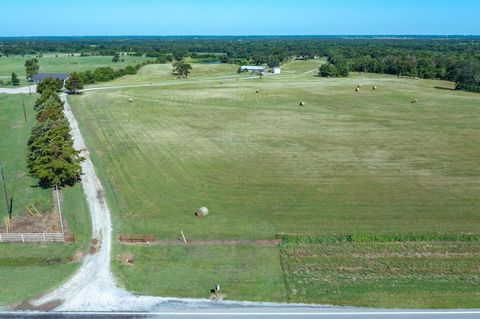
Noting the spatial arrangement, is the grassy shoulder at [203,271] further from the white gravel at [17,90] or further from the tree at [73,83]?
the white gravel at [17,90]

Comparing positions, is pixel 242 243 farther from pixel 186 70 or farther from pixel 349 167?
pixel 186 70

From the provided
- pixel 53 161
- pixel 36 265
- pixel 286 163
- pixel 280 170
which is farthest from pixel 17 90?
pixel 36 265

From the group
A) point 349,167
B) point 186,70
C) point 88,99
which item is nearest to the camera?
point 349,167

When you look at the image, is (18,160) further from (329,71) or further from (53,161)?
(329,71)

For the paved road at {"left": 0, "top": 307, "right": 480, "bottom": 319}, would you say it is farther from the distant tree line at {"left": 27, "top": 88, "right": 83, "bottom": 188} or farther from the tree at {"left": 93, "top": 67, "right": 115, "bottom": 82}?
the tree at {"left": 93, "top": 67, "right": 115, "bottom": 82}

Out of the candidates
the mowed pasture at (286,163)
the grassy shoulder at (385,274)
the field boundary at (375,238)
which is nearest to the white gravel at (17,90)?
the mowed pasture at (286,163)

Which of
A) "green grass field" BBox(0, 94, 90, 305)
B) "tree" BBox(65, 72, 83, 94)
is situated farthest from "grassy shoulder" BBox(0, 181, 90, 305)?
"tree" BBox(65, 72, 83, 94)

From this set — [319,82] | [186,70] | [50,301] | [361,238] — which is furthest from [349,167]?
[186,70]
